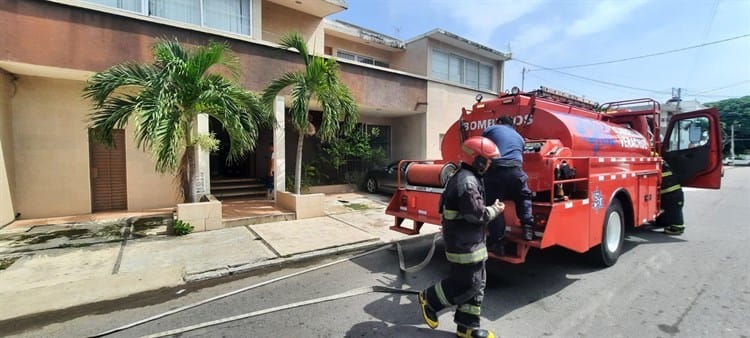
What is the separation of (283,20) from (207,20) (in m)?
3.23

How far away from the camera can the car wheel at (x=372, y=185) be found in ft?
38.6

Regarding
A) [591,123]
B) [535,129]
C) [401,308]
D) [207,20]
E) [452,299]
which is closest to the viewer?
[452,299]

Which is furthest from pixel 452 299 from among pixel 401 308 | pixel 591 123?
pixel 591 123

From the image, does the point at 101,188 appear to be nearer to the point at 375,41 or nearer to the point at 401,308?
the point at 401,308

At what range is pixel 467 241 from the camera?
9.23ft

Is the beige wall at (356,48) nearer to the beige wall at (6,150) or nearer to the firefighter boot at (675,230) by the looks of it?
the beige wall at (6,150)

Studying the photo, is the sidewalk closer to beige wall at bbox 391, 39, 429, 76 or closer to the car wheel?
the car wheel

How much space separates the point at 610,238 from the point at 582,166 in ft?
4.62

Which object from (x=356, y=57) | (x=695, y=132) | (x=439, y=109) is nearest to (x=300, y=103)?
(x=439, y=109)

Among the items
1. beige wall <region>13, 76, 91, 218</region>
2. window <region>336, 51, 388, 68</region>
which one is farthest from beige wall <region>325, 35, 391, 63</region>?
beige wall <region>13, 76, 91, 218</region>

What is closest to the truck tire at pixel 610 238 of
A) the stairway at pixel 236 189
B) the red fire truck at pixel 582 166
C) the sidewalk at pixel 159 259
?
the red fire truck at pixel 582 166

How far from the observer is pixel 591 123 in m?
5.07

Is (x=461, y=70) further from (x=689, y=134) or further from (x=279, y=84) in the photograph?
(x=279, y=84)

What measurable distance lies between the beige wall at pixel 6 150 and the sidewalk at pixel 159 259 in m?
2.56
